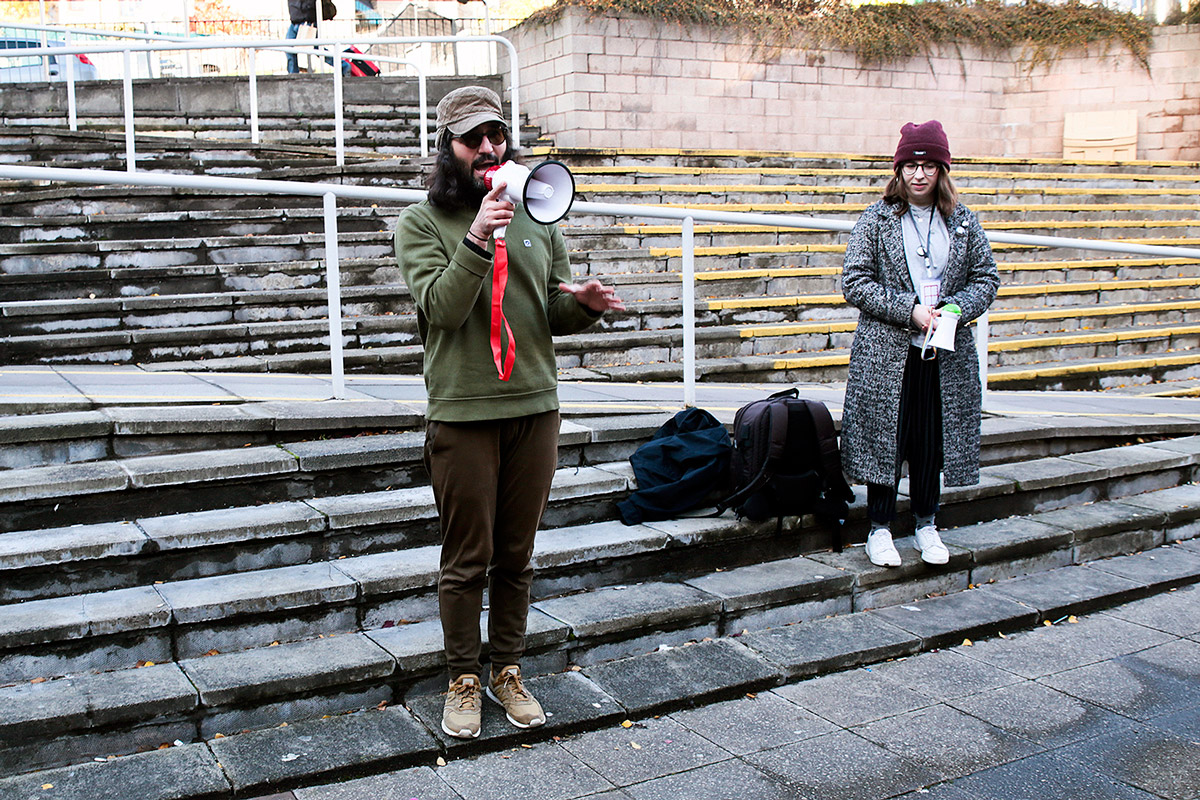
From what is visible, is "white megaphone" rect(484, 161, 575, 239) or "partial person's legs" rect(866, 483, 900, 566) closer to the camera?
"white megaphone" rect(484, 161, 575, 239)

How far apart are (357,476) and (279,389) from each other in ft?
4.27

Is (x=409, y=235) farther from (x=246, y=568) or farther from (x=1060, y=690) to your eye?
(x=1060, y=690)

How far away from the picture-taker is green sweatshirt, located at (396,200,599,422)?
3023 millimetres

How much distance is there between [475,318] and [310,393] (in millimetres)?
2409

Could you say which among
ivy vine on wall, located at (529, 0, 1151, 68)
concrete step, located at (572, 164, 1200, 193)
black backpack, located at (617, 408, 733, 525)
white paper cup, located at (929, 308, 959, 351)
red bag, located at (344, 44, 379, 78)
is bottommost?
black backpack, located at (617, 408, 733, 525)

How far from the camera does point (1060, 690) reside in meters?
3.77

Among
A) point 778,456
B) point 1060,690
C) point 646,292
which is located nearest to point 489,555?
point 778,456

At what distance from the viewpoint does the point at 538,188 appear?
2877 millimetres

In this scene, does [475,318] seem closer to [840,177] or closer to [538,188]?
[538,188]

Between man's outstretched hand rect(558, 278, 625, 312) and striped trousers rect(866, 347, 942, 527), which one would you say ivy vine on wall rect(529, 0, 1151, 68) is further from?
man's outstretched hand rect(558, 278, 625, 312)

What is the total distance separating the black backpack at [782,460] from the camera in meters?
4.43

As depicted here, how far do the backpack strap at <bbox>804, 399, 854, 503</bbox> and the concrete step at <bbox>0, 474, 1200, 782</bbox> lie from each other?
0.38 metres

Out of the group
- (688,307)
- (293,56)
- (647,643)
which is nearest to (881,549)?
(647,643)

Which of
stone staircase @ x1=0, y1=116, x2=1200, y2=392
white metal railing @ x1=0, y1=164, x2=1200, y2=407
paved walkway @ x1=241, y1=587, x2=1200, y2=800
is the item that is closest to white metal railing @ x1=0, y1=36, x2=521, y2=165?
stone staircase @ x1=0, y1=116, x2=1200, y2=392
